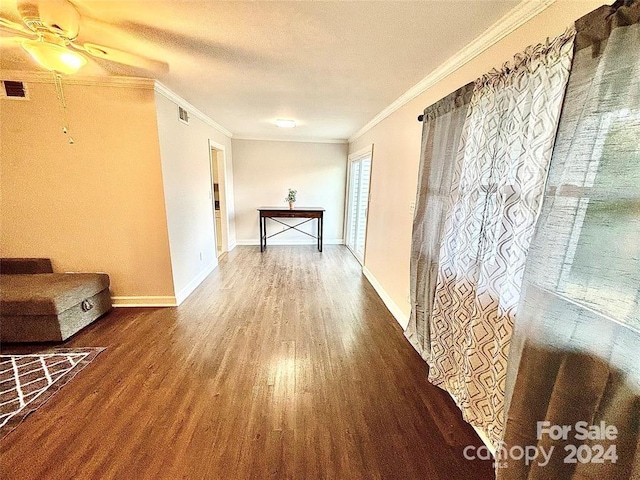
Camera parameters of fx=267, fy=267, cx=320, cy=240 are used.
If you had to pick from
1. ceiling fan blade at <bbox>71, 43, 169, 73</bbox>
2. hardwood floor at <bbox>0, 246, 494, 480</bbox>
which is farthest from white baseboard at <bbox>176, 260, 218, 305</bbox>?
ceiling fan blade at <bbox>71, 43, 169, 73</bbox>

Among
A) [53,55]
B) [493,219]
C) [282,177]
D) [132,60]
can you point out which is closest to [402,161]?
[493,219]

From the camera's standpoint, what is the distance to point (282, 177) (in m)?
5.75

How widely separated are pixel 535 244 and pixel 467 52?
134 centimetres

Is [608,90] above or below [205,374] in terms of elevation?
above

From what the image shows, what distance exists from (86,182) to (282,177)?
3559 millimetres

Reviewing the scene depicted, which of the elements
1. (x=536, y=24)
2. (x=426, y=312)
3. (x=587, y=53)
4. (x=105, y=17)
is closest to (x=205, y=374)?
(x=426, y=312)

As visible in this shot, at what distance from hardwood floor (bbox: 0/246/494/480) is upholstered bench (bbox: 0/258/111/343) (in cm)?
13

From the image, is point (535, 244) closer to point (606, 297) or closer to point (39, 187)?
point (606, 297)

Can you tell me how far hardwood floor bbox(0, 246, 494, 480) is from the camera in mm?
1339

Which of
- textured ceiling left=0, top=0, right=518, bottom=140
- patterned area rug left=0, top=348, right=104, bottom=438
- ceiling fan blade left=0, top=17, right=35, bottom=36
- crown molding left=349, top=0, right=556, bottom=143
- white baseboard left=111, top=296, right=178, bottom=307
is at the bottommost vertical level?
patterned area rug left=0, top=348, right=104, bottom=438

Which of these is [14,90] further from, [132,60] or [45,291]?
[45,291]

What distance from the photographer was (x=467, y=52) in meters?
1.67

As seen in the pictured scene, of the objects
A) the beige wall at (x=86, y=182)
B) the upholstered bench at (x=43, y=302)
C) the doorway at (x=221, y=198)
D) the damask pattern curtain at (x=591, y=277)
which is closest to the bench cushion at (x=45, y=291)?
the upholstered bench at (x=43, y=302)

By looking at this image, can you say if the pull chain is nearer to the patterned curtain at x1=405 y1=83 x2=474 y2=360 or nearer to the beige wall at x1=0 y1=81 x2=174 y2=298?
the beige wall at x1=0 y1=81 x2=174 y2=298
